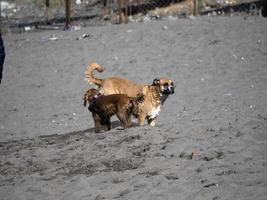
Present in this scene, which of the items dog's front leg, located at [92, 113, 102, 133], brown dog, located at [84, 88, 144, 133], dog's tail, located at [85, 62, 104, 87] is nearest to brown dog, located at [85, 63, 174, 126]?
dog's tail, located at [85, 62, 104, 87]

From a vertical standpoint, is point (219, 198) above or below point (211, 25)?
below

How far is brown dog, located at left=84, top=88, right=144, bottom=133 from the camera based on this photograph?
396 inches

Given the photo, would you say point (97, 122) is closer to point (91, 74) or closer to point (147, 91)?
point (147, 91)

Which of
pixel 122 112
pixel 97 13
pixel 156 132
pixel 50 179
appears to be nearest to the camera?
pixel 50 179

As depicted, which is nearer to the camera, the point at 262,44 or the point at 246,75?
the point at 246,75

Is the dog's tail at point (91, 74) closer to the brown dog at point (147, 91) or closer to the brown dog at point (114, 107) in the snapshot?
the brown dog at point (147, 91)

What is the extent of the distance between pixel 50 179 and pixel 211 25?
44.0 feet

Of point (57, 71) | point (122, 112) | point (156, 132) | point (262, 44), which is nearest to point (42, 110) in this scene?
point (57, 71)

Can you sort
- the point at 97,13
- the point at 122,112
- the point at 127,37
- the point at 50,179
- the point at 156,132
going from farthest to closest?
the point at 97,13 < the point at 127,37 < the point at 122,112 < the point at 156,132 < the point at 50,179

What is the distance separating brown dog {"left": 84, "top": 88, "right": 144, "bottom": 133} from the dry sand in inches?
12.5

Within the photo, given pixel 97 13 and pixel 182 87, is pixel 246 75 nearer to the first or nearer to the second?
pixel 182 87

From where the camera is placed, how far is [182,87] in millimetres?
14664

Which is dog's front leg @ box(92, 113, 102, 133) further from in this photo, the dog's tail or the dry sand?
the dog's tail

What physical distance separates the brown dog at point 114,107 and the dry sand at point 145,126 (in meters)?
0.32
